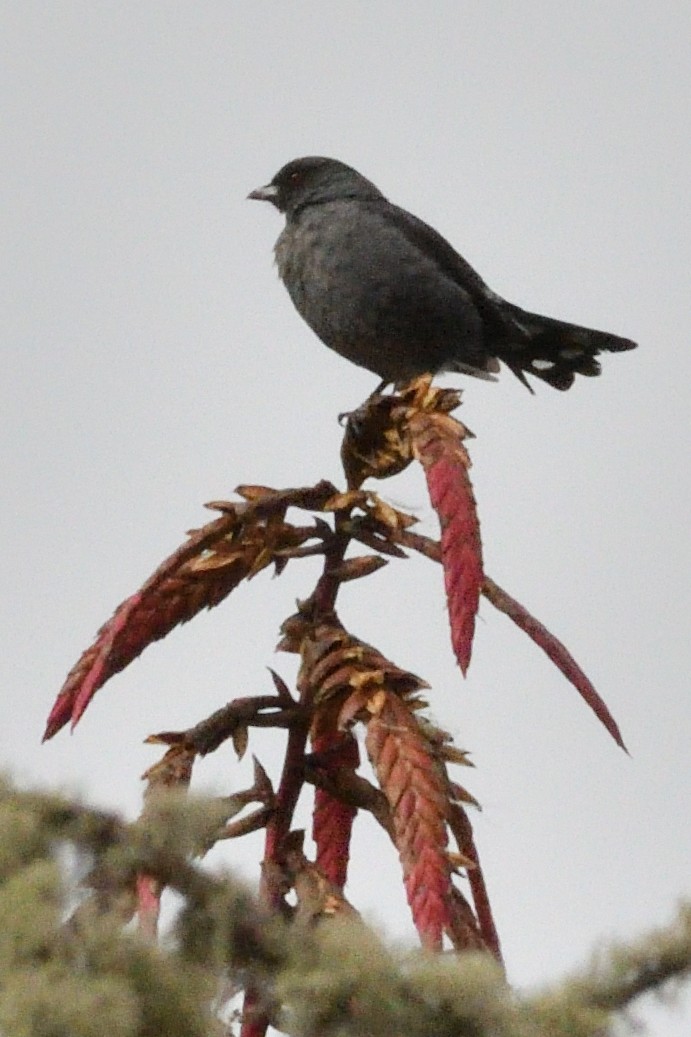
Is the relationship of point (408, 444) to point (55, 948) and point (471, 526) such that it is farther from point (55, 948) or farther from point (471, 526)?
point (55, 948)

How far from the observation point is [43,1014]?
96 centimetres

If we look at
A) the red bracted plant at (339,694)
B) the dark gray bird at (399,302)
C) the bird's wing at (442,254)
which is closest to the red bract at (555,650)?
the red bracted plant at (339,694)

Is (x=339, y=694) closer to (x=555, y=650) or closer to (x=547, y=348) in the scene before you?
(x=555, y=650)

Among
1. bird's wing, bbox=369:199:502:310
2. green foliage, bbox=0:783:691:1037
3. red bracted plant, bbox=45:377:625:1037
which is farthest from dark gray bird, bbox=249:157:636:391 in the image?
green foliage, bbox=0:783:691:1037

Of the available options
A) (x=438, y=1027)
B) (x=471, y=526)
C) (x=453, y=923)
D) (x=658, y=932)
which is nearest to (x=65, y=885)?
(x=438, y=1027)

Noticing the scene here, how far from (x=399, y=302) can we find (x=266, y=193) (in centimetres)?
99

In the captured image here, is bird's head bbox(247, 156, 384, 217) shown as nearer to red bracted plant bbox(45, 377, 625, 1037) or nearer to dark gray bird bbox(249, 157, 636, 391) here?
dark gray bird bbox(249, 157, 636, 391)

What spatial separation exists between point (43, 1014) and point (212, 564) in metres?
0.99

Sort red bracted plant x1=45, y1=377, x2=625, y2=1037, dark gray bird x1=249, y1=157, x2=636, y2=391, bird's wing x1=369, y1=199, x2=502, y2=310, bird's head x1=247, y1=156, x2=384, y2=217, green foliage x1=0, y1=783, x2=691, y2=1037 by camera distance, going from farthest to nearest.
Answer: bird's head x1=247, y1=156, x2=384, y2=217, bird's wing x1=369, y1=199, x2=502, y2=310, dark gray bird x1=249, y1=157, x2=636, y2=391, red bracted plant x1=45, y1=377, x2=625, y2=1037, green foliage x1=0, y1=783, x2=691, y2=1037

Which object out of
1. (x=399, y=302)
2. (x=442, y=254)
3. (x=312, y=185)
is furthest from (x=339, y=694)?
(x=312, y=185)

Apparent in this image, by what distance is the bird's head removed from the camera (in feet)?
18.0

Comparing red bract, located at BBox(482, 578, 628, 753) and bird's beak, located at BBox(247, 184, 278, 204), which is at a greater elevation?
bird's beak, located at BBox(247, 184, 278, 204)

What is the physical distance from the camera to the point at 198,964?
1089 millimetres

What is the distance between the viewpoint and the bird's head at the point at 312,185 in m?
5.49
